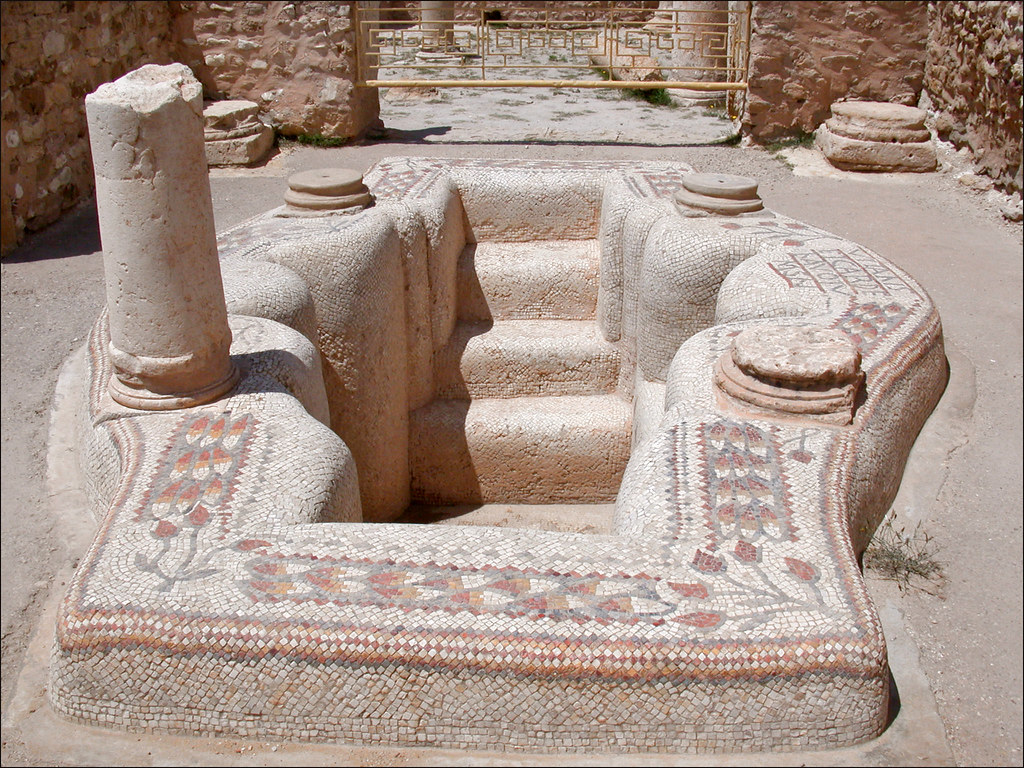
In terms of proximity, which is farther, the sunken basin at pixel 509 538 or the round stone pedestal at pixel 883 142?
the round stone pedestal at pixel 883 142

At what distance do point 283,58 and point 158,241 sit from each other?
726cm

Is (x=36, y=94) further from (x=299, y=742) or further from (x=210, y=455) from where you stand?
(x=299, y=742)

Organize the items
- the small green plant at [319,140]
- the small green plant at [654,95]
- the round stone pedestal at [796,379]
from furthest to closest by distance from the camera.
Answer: the small green plant at [654,95]
the small green plant at [319,140]
the round stone pedestal at [796,379]

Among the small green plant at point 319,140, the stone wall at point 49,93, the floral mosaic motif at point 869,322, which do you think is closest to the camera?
the floral mosaic motif at point 869,322

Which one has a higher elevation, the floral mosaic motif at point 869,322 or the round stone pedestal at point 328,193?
the round stone pedestal at point 328,193

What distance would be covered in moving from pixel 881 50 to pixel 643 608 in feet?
28.5

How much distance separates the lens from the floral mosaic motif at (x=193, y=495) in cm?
313

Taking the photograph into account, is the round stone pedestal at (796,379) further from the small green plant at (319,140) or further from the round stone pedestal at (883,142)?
the small green plant at (319,140)

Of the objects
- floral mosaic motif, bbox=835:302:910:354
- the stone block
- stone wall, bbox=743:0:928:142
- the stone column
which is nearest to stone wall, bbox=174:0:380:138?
stone wall, bbox=743:0:928:142

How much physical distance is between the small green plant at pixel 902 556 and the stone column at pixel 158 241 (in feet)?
8.91

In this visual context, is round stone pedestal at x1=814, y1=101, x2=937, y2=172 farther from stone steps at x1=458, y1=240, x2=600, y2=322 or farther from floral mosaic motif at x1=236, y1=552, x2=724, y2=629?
floral mosaic motif at x1=236, y1=552, x2=724, y2=629

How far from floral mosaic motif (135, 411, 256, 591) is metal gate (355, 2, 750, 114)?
21.9 feet

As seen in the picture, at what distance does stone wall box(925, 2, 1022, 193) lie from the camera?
797 cm

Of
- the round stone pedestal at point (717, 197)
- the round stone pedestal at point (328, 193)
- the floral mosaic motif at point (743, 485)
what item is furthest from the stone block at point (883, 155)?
the floral mosaic motif at point (743, 485)
